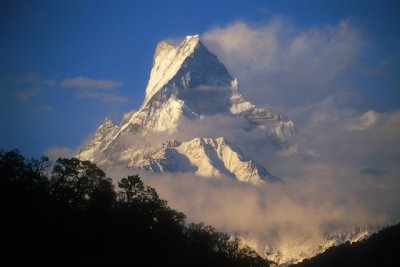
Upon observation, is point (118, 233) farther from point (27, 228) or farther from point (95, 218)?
point (27, 228)

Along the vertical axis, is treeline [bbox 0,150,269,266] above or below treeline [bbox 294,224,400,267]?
below

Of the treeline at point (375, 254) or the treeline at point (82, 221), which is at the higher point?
the treeline at point (375, 254)

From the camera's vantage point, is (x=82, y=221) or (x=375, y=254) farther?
(x=375, y=254)

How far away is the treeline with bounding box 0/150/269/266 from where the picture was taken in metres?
78.6

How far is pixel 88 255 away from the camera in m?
82.4

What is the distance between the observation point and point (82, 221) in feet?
286

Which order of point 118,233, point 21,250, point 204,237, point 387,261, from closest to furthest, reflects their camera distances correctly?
point 21,250 → point 118,233 → point 204,237 → point 387,261

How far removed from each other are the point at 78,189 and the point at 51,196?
669cm

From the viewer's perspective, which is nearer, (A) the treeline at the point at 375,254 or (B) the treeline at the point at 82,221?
(B) the treeline at the point at 82,221

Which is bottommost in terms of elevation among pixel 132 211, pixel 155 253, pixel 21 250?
pixel 21 250

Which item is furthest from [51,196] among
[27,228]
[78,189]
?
[27,228]

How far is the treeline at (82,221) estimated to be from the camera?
78.6 m

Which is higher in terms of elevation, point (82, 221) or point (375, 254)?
point (375, 254)

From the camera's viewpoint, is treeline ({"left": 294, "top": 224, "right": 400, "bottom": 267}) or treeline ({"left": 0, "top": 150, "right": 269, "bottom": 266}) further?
treeline ({"left": 294, "top": 224, "right": 400, "bottom": 267})
